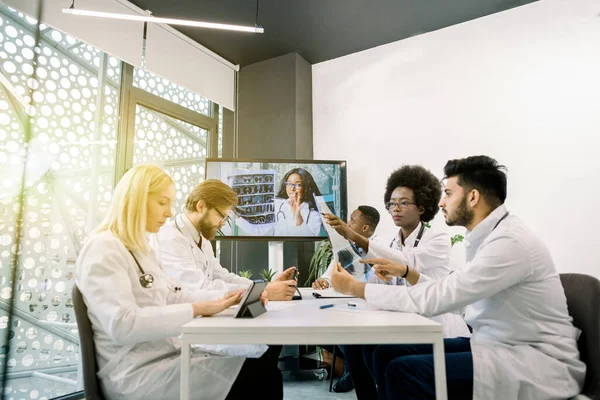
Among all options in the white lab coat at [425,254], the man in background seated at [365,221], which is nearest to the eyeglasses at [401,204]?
the white lab coat at [425,254]

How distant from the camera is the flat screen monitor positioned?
12.9ft

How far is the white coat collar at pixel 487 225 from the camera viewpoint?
1.68 m

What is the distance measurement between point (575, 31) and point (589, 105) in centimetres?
66

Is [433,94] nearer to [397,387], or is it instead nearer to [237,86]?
[237,86]

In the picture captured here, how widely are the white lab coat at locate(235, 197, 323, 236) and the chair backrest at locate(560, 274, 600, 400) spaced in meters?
2.53

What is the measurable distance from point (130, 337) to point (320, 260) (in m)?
2.89

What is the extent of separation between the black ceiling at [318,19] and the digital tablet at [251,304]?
2995 mm

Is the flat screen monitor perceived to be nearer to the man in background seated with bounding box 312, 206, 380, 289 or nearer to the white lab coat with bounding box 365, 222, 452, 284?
the man in background seated with bounding box 312, 206, 380, 289

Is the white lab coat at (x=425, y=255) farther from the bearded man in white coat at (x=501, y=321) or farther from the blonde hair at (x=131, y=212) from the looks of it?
the blonde hair at (x=131, y=212)

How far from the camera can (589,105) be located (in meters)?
3.31

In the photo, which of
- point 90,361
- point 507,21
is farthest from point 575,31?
point 90,361

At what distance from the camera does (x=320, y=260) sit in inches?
160

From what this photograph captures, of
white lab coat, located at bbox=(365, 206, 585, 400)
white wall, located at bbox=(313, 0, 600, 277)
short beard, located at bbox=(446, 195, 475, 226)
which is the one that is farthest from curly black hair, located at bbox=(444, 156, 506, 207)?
white wall, located at bbox=(313, 0, 600, 277)

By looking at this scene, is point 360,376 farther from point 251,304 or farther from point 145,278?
point 145,278
